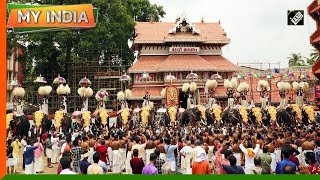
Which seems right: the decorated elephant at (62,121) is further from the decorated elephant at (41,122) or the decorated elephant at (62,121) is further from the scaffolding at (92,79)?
the scaffolding at (92,79)

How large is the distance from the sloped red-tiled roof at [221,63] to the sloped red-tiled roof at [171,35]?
1467mm

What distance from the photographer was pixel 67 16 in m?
12.2

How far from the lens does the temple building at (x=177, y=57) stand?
30.8 m

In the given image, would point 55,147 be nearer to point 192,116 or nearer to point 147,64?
point 192,116

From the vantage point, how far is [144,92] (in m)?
30.8

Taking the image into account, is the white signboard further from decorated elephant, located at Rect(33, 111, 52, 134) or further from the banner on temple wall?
decorated elephant, located at Rect(33, 111, 52, 134)

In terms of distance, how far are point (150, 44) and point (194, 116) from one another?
620 inches

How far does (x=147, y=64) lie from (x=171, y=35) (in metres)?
3.25

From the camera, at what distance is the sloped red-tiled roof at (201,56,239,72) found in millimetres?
32094

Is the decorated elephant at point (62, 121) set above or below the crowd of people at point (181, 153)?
above

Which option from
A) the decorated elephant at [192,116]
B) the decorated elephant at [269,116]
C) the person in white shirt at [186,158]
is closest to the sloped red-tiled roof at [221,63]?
the decorated elephant at [269,116]

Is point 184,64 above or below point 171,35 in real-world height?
below

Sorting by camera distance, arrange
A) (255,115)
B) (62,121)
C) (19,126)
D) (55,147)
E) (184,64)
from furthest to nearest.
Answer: (184,64) < (255,115) < (62,121) < (19,126) < (55,147)

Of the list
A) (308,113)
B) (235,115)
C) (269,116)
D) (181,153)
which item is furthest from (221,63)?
(181,153)
